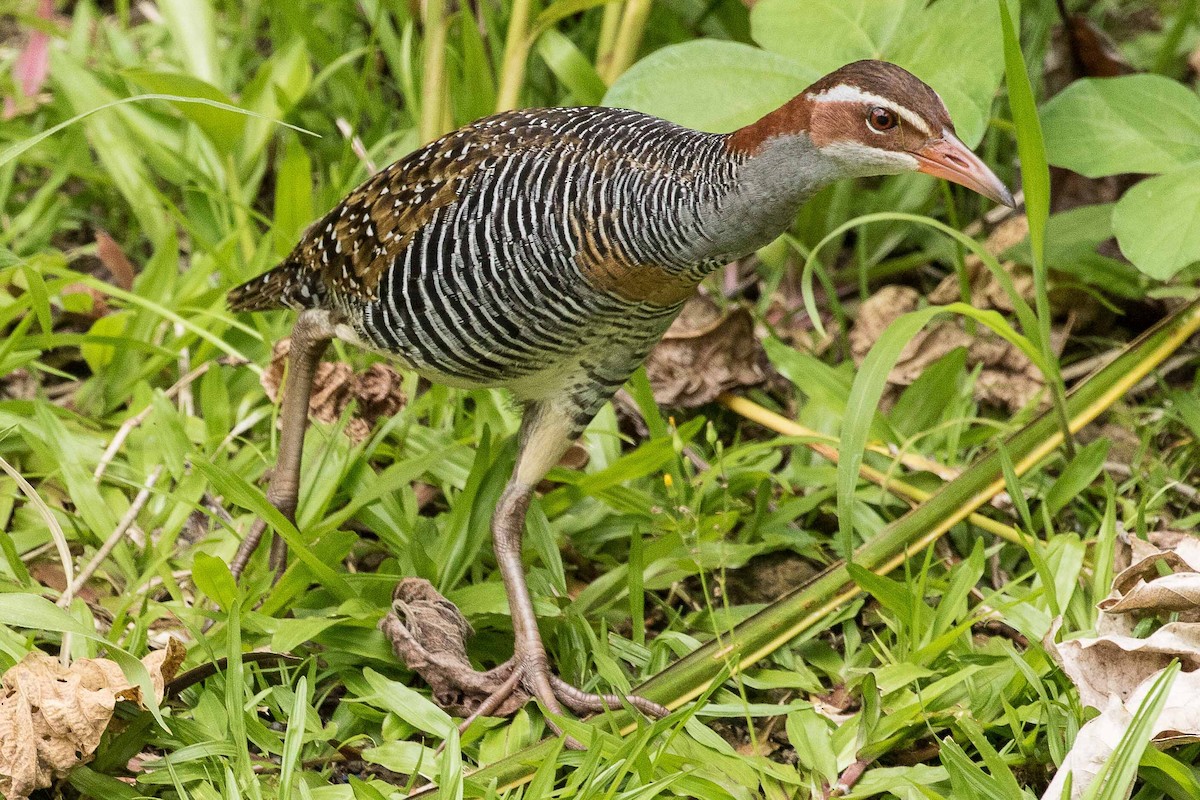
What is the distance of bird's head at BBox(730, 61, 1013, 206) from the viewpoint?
2.15m

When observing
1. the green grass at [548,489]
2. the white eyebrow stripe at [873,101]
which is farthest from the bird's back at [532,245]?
the green grass at [548,489]

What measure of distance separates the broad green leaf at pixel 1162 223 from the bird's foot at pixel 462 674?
150cm

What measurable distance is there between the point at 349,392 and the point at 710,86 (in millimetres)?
1187

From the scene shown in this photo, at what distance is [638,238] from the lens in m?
2.32

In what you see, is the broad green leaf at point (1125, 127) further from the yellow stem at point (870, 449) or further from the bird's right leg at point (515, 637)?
the bird's right leg at point (515, 637)

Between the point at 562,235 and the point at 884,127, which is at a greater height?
the point at 884,127

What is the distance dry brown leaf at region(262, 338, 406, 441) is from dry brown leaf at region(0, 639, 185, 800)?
40.9 inches

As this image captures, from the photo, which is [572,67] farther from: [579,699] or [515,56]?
[579,699]

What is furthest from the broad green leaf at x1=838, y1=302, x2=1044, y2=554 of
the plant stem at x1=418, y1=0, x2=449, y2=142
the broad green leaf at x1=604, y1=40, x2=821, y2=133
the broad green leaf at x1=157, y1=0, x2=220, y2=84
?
the broad green leaf at x1=157, y1=0, x2=220, y2=84

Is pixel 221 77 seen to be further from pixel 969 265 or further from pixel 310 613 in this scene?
pixel 969 265

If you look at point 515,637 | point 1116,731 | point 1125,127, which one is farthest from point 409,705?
point 1125,127

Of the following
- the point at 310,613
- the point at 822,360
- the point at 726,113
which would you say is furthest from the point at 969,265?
the point at 310,613

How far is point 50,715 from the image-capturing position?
7.43 feet

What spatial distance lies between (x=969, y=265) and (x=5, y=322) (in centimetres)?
271
